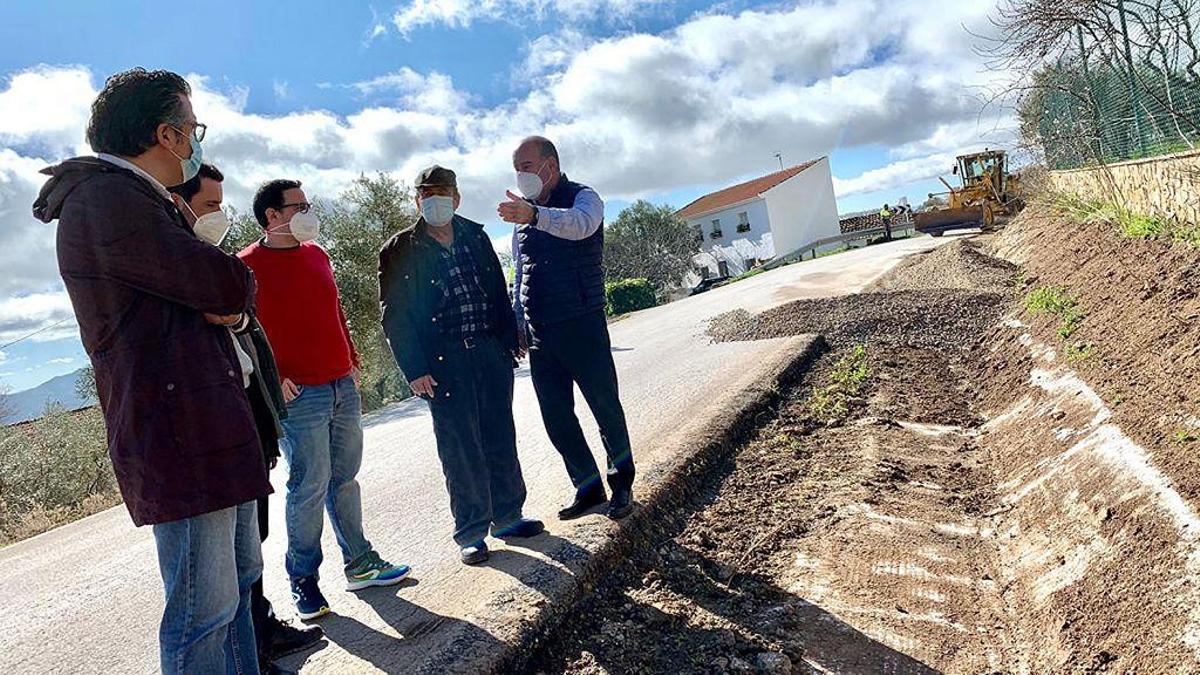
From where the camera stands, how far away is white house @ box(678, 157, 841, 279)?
4781 cm

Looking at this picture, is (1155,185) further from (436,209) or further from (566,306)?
(436,209)

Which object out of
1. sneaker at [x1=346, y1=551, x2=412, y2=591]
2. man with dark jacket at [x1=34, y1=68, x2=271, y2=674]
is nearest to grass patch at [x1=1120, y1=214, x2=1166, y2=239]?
sneaker at [x1=346, y1=551, x2=412, y2=591]

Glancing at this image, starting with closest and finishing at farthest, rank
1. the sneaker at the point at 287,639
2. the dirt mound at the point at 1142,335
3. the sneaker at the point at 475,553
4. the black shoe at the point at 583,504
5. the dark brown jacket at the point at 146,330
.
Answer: the dark brown jacket at the point at 146,330 < the sneaker at the point at 287,639 < the dirt mound at the point at 1142,335 < the sneaker at the point at 475,553 < the black shoe at the point at 583,504

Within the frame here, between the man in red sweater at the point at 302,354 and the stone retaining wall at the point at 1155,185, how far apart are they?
7.43 metres

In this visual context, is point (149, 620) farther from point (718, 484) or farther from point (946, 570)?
point (946, 570)

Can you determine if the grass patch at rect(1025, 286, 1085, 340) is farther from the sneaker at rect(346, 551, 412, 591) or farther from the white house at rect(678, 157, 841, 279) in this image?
the white house at rect(678, 157, 841, 279)

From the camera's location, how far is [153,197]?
228cm

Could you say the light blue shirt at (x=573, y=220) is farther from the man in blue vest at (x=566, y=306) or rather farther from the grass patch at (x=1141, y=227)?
the grass patch at (x=1141, y=227)

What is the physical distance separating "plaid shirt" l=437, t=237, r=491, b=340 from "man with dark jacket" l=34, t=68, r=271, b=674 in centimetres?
150

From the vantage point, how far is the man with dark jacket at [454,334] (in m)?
3.89

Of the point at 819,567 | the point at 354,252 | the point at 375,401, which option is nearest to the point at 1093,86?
the point at 819,567

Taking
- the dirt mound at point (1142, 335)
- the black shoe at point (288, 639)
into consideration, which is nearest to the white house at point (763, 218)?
the dirt mound at point (1142, 335)

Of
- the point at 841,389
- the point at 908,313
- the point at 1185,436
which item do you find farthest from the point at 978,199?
the point at 1185,436

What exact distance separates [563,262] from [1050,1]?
31.6 feet
